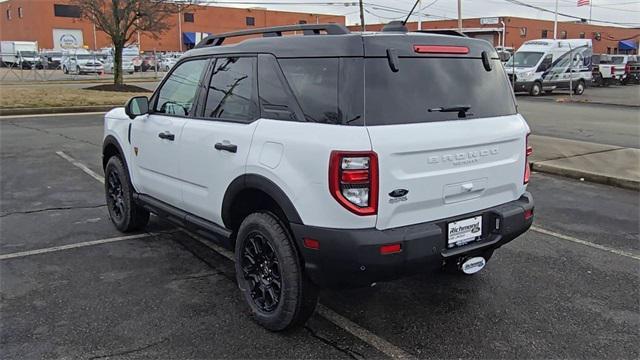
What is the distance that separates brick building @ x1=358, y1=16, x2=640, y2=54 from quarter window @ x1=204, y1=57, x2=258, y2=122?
160 ft

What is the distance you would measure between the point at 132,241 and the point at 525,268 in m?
3.70

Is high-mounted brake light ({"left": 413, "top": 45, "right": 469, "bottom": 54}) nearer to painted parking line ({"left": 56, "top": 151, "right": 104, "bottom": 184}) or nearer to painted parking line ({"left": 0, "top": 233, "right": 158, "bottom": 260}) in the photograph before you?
painted parking line ({"left": 0, "top": 233, "right": 158, "bottom": 260})

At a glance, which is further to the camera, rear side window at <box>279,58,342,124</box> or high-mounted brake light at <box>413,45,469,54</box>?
high-mounted brake light at <box>413,45,469,54</box>

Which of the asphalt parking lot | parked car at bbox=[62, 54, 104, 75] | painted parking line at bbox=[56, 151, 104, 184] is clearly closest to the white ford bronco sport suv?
the asphalt parking lot

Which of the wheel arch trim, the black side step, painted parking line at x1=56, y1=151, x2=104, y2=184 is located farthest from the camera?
painted parking line at x1=56, y1=151, x2=104, y2=184

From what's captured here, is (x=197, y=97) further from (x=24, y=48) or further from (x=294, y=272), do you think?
(x=24, y=48)

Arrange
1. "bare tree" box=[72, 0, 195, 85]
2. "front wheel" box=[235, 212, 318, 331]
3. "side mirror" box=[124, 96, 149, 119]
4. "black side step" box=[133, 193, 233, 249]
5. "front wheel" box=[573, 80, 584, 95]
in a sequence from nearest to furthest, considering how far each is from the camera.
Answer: "front wheel" box=[235, 212, 318, 331]
"black side step" box=[133, 193, 233, 249]
"side mirror" box=[124, 96, 149, 119]
"bare tree" box=[72, 0, 195, 85]
"front wheel" box=[573, 80, 584, 95]

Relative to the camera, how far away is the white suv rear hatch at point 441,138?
3.18 meters

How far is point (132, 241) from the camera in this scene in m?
5.54

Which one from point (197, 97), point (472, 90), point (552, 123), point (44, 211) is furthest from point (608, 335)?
point (552, 123)

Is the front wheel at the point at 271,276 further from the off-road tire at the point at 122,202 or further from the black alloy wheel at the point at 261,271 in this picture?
the off-road tire at the point at 122,202

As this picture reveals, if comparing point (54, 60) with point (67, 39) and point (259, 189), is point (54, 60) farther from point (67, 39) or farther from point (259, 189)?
point (259, 189)

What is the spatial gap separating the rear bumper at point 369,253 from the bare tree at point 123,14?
2056 cm

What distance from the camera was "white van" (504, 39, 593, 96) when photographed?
27.4 metres
